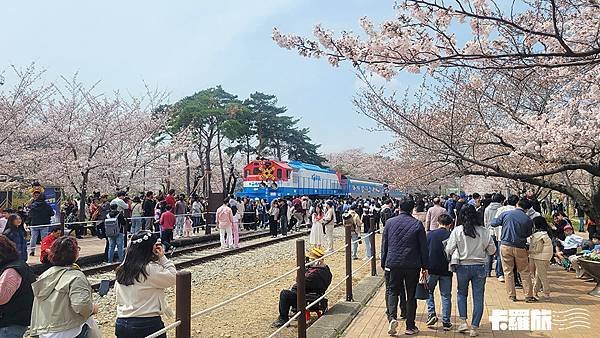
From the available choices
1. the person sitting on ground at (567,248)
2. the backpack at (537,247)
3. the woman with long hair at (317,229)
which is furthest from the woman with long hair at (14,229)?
the person sitting on ground at (567,248)

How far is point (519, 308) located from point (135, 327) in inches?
210

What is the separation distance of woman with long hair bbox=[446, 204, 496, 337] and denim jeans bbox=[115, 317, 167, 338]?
136 inches

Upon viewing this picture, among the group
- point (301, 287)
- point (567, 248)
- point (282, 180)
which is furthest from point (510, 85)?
point (282, 180)

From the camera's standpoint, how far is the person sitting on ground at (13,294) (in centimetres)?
388

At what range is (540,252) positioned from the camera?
24.8 ft

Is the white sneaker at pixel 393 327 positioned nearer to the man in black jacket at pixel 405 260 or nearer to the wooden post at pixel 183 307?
the man in black jacket at pixel 405 260

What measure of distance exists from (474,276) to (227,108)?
3075 cm

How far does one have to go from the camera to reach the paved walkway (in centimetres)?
576

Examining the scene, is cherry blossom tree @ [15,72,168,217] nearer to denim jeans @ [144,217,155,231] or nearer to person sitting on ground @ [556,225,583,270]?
denim jeans @ [144,217,155,231]

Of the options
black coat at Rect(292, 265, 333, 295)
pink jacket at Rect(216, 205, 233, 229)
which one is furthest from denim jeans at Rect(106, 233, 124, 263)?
black coat at Rect(292, 265, 333, 295)

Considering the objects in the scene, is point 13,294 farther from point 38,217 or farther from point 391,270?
point 38,217

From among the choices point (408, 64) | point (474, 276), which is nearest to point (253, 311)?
point (474, 276)

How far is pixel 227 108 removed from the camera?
35.2 metres

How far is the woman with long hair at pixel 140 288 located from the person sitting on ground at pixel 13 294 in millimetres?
842
